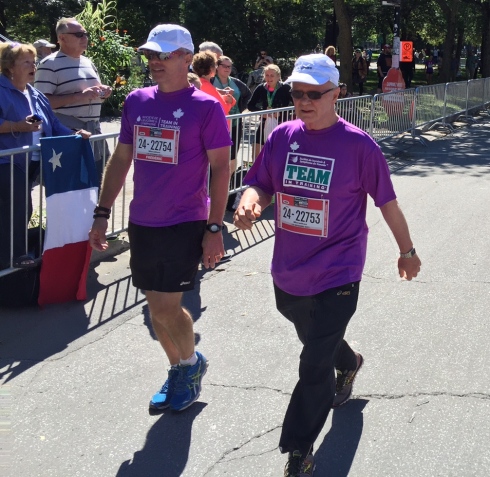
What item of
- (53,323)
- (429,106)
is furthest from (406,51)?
(53,323)

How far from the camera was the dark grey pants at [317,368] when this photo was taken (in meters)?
3.71

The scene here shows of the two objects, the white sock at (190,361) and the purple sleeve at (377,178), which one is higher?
the purple sleeve at (377,178)

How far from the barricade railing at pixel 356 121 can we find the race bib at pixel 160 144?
189 centimetres

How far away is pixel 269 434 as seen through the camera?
421 cm

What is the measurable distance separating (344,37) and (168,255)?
67.1 feet

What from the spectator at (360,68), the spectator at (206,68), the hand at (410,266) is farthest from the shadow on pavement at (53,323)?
the spectator at (360,68)

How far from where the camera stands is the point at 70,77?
7109mm

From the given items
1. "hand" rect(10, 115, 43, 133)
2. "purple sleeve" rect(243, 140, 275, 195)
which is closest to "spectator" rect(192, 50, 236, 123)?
"hand" rect(10, 115, 43, 133)

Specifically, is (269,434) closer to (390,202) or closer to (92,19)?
(390,202)

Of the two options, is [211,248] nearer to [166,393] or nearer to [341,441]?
[166,393]

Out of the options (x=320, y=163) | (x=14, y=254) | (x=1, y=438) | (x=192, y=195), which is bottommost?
(x=1, y=438)

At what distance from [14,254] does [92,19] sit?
12234 millimetres

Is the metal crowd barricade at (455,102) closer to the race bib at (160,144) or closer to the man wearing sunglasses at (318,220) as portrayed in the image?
the race bib at (160,144)

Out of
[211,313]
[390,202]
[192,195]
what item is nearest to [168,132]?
[192,195]
